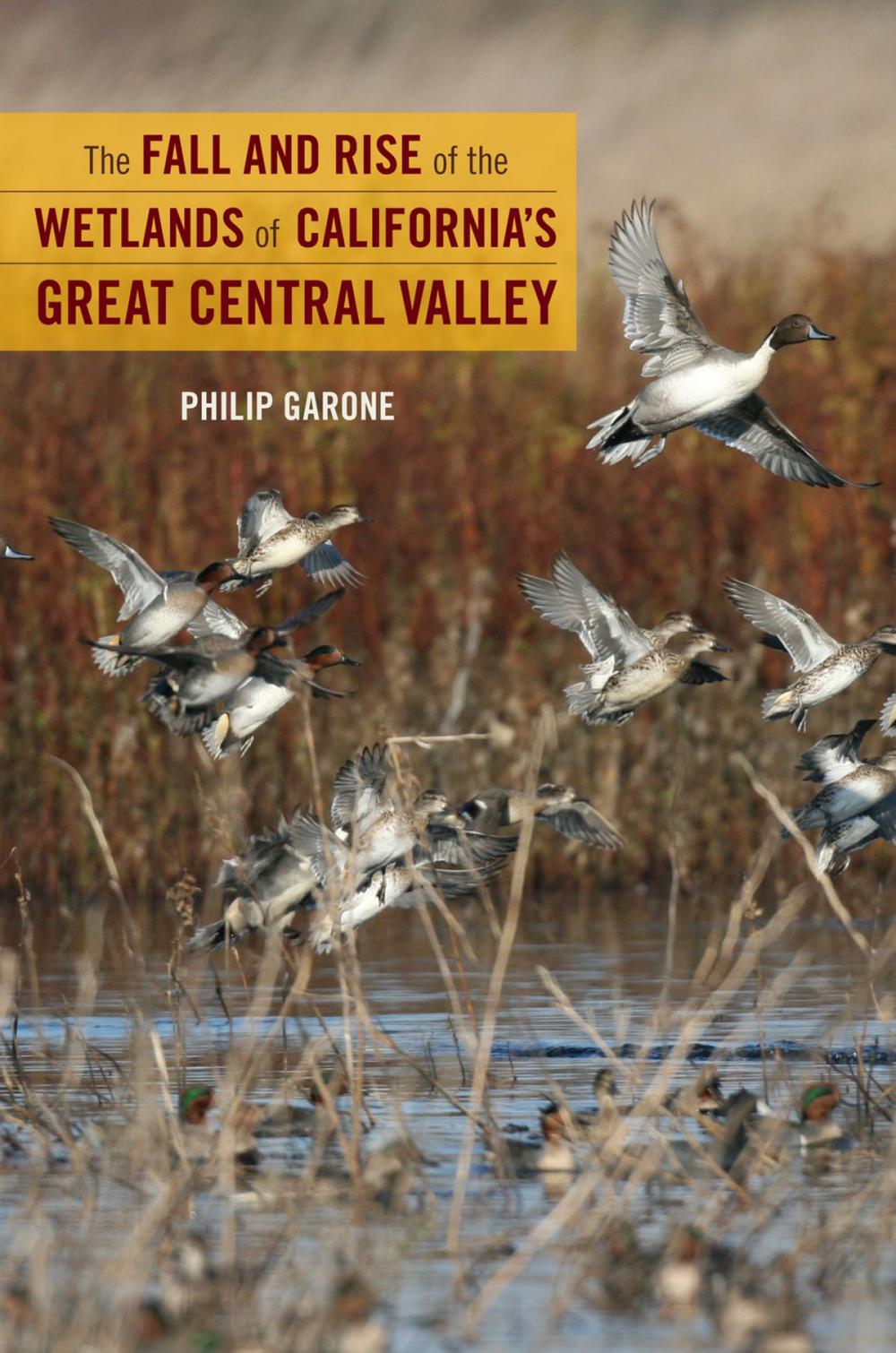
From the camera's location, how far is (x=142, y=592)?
8148mm

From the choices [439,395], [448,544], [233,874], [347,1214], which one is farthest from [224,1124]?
[439,395]

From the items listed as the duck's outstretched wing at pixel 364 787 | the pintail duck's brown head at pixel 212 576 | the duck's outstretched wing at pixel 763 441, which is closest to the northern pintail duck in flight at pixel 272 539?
the pintail duck's brown head at pixel 212 576

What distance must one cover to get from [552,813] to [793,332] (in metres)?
1.88

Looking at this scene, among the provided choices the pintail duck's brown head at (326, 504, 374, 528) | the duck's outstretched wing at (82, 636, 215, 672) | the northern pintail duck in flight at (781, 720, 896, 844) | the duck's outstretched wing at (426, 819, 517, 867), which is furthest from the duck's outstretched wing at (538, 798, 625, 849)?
the duck's outstretched wing at (82, 636, 215, 672)

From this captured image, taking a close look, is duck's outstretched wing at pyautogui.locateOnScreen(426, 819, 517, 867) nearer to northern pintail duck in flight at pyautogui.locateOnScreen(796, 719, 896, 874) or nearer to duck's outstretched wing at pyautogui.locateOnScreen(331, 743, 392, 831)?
duck's outstretched wing at pyautogui.locateOnScreen(331, 743, 392, 831)

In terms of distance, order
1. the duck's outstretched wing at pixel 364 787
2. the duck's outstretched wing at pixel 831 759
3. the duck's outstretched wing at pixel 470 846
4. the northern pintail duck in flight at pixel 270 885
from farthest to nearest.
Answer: the duck's outstretched wing at pixel 831 759, the northern pintail duck in flight at pixel 270 885, the duck's outstretched wing at pixel 470 846, the duck's outstretched wing at pixel 364 787

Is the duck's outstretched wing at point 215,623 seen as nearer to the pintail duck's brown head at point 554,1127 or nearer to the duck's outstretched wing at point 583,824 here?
the duck's outstretched wing at point 583,824

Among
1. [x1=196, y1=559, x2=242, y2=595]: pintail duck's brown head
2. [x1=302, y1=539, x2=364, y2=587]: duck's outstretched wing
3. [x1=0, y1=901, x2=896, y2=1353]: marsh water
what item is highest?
[x1=302, y1=539, x2=364, y2=587]: duck's outstretched wing

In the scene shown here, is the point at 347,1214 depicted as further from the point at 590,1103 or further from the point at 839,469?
the point at 839,469

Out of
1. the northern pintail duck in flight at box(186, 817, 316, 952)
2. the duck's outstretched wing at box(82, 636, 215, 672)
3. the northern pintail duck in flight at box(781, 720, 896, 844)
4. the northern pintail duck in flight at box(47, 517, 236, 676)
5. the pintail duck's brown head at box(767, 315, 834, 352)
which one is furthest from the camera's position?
the northern pintail duck in flight at box(186, 817, 316, 952)

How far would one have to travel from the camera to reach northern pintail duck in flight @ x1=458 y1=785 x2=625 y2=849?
9016mm

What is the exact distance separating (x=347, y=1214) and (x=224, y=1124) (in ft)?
3.30

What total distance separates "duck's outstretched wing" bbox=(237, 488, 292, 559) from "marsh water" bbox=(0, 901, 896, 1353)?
1.41 meters

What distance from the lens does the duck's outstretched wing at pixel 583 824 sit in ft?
30.0
